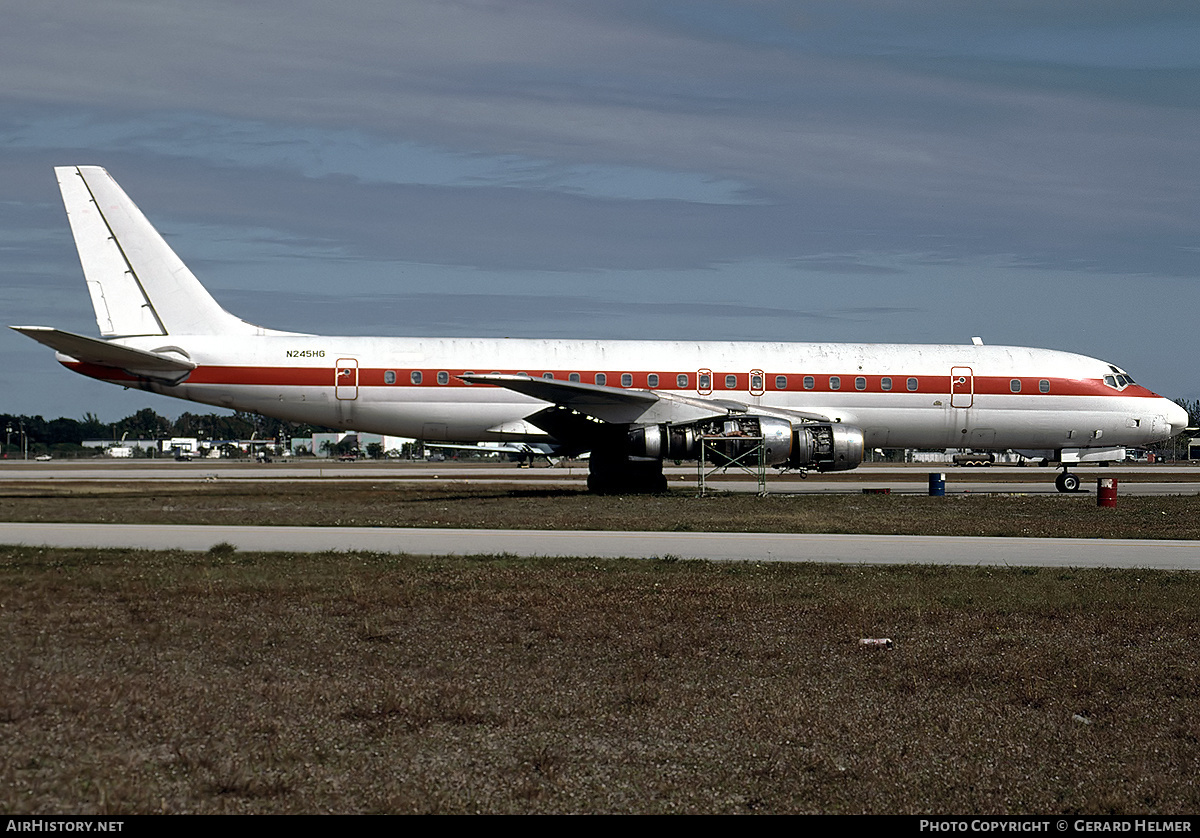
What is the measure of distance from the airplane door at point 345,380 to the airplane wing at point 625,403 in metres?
3.48

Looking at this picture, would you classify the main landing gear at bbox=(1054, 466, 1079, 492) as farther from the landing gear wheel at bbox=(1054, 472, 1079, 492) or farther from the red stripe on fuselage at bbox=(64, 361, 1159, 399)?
the red stripe on fuselage at bbox=(64, 361, 1159, 399)

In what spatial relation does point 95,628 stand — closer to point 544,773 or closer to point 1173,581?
point 544,773

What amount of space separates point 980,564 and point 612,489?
16889 millimetres

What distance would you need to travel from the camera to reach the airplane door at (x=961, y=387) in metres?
33.2

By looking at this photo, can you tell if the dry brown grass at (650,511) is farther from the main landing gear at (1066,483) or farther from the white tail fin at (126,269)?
the white tail fin at (126,269)

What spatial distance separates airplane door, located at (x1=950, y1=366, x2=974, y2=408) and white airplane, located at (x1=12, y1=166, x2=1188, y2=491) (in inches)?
1.7

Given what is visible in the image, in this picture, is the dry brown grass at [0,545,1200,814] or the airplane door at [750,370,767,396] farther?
the airplane door at [750,370,767,396]

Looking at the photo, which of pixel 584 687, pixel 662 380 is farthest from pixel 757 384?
pixel 584 687

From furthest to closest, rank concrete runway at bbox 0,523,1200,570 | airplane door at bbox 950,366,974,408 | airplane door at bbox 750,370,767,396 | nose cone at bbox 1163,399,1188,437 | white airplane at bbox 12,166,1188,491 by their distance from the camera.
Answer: nose cone at bbox 1163,399,1188,437
airplane door at bbox 950,366,974,408
airplane door at bbox 750,370,767,396
white airplane at bbox 12,166,1188,491
concrete runway at bbox 0,523,1200,570

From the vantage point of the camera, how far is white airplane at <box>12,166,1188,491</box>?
29.7m

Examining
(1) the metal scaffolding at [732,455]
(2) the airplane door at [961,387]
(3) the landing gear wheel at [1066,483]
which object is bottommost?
(3) the landing gear wheel at [1066,483]

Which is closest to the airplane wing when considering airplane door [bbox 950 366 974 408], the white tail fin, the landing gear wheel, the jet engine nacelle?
the jet engine nacelle

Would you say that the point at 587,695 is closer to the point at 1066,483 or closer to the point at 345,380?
the point at 345,380

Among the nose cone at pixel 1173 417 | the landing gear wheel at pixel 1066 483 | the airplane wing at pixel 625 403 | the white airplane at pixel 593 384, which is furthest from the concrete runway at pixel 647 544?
the nose cone at pixel 1173 417
